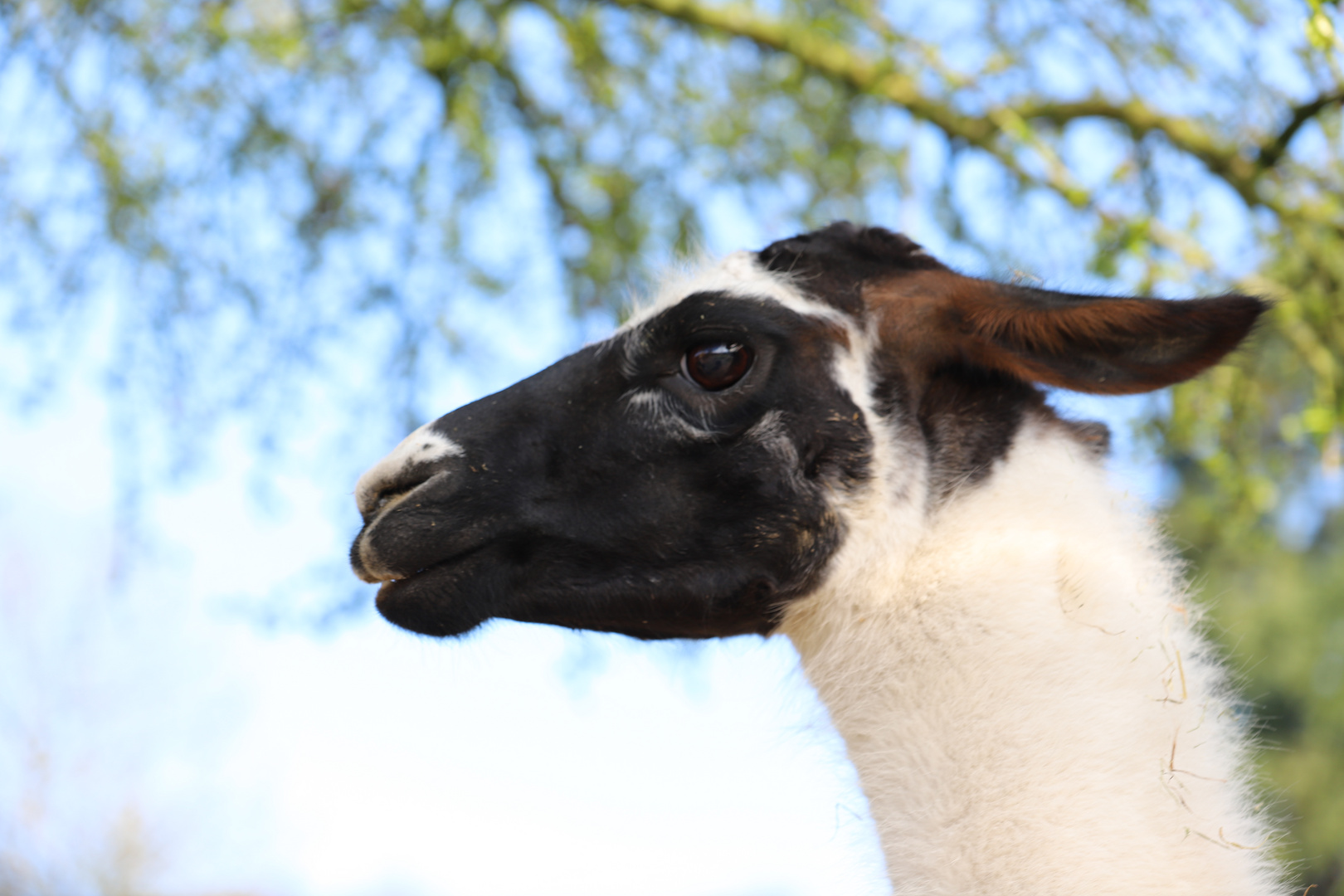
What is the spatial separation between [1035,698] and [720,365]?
36.8 inches

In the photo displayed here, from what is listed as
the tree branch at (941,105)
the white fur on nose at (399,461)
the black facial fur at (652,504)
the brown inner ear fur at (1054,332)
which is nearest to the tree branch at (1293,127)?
the tree branch at (941,105)

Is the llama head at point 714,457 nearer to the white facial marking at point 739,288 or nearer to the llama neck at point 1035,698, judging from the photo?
the white facial marking at point 739,288

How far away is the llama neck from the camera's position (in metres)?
1.71

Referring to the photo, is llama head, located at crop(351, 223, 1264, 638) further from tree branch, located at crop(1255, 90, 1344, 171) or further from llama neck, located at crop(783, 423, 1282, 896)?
tree branch, located at crop(1255, 90, 1344, 171)

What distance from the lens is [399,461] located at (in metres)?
2.13

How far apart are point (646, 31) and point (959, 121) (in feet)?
6.30

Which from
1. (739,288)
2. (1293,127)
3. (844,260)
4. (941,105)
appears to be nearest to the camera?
(739,288)

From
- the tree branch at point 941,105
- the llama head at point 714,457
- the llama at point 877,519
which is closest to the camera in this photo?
the llama at point 877,519

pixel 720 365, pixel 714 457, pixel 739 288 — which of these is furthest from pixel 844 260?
pixel 714 457

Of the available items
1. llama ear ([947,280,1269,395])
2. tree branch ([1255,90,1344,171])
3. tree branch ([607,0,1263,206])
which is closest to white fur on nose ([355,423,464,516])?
llama ear ([947,280,1269,395])

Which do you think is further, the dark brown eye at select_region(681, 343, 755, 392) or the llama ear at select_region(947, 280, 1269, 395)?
the dark brown eye at select_region(681, 343, 755, 392)

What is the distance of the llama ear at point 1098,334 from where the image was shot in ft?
6.35

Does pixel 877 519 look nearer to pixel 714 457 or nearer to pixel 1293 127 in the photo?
pixel 714 457

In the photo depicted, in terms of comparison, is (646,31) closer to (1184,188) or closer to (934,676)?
(1184,188)
